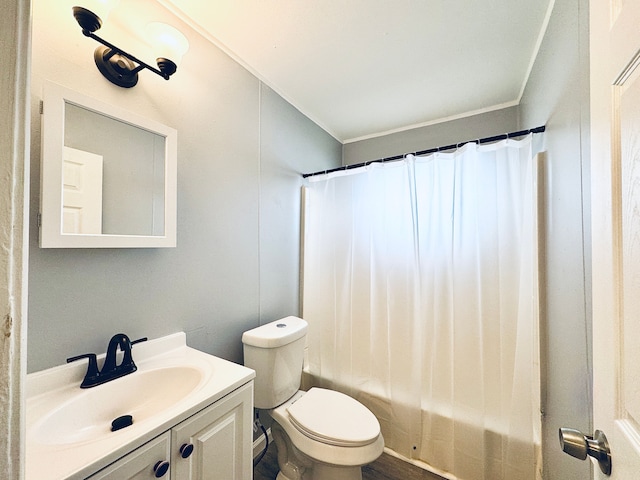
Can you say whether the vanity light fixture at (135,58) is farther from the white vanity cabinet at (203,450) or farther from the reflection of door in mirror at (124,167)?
the white vanity cabinet at (203,450)

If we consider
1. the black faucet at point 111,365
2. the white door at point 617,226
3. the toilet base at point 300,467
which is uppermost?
the white door at point 617,226

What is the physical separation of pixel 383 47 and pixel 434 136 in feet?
3.29

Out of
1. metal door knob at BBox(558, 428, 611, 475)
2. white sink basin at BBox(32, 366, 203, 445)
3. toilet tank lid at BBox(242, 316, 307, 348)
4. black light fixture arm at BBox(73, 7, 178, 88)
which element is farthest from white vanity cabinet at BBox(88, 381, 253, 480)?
black light fixture arm at BBox(73, 7, 178, 88)

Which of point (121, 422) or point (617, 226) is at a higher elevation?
point (617, 226)

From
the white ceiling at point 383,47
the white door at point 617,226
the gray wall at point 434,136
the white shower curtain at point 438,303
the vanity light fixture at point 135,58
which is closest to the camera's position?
the white door at point 617,226

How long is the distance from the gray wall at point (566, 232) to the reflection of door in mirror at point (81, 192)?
1.67 m

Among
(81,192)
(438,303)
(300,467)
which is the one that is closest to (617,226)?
(438,303)

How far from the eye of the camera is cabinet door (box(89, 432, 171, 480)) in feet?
2.10

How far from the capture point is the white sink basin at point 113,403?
30.4 inches

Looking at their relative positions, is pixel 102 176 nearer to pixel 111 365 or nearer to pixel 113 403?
pixel 111 365

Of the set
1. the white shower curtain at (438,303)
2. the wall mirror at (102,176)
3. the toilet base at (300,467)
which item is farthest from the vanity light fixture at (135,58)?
the toilet base at (300,467)

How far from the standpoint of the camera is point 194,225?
1.29 meters

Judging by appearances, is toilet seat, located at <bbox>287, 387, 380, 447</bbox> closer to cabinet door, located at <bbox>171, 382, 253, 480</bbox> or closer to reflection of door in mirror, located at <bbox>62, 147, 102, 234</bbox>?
cabinet door, located at <bbox>171, 382, 253, 480</bbox>

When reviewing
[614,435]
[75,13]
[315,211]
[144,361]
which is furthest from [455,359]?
[75,13]
